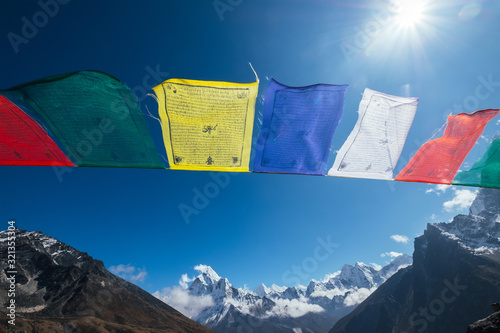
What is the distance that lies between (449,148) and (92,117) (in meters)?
9.60

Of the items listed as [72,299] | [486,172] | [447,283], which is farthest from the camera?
[447,283]

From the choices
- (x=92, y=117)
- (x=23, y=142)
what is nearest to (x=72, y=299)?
(x=23, y=142)

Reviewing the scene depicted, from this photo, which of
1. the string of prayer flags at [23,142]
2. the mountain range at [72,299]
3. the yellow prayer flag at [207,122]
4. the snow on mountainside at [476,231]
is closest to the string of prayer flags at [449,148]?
the yellow prayer flag at [207,122]

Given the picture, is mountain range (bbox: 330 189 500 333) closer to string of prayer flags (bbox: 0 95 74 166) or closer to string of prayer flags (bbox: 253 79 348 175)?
string of prayer flags (bbox: 253 79 348 175)

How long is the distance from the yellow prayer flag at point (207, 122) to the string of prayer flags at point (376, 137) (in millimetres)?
2742

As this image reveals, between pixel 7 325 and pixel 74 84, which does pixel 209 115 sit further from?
pixel 7 325

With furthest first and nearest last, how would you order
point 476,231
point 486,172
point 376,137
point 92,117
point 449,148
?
1. point 476,231
2. point 486,172
3. point 449,148
4. point 376,137
5. point 92,117

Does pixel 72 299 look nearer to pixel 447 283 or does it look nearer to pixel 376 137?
pixel 376 137

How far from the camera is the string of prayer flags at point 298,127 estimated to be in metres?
5.79

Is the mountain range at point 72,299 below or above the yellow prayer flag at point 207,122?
above

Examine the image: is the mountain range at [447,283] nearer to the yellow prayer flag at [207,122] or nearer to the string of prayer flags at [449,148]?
the string of prayer flags at [449,148]

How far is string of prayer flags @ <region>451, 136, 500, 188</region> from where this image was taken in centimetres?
739

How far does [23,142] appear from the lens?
19.8 ft

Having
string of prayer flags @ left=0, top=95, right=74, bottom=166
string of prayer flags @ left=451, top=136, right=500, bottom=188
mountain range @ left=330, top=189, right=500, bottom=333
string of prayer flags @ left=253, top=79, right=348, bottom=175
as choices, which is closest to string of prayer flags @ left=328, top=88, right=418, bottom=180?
string of prayer flags @ left=253, top=79, right=348, bottom=175
